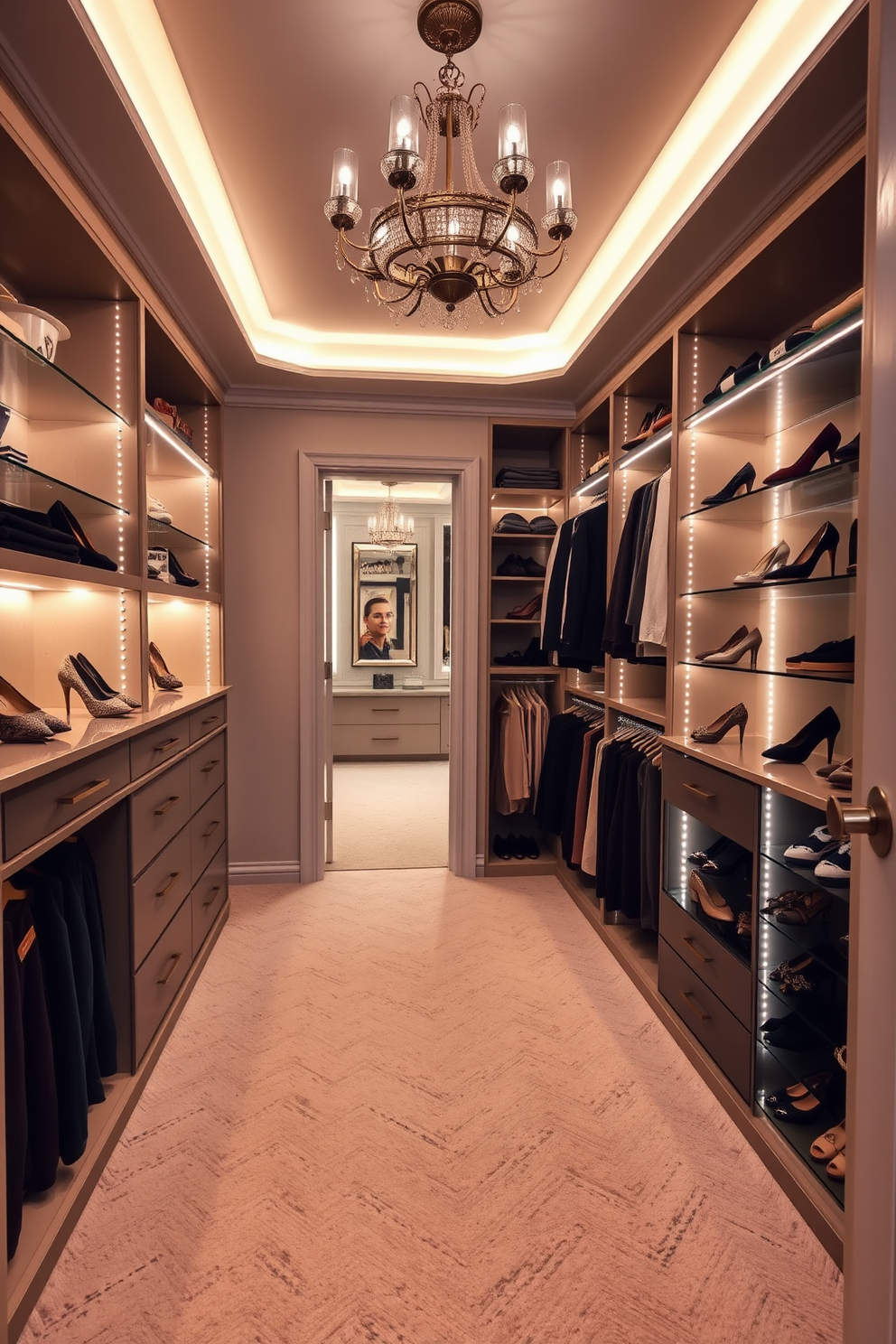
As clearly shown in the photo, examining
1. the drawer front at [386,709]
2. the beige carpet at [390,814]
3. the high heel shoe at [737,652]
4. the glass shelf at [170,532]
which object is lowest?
the beige carpet at [390,814]

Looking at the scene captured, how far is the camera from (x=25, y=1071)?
1.48m

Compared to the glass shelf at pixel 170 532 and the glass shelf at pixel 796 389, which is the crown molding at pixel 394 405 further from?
the glass shelf at pixel 796 389

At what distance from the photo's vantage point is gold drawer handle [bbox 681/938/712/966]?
2.15 m

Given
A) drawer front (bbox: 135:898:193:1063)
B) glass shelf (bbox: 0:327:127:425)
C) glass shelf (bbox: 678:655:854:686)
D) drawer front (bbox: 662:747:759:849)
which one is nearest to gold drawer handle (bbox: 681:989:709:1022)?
drawer front (bbox: 662:747:759:849)

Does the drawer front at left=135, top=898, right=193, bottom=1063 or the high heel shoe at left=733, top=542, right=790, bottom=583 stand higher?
the high heel shoe at left=733, top=542, right=790, bottom=583

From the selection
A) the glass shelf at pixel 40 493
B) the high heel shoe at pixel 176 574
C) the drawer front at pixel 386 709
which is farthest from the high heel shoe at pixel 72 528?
the drawer front at pixel 386 709

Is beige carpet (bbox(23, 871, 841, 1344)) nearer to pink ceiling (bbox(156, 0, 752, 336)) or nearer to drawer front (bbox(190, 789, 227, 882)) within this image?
drawer front (bbox(190, 789, 227, 882))

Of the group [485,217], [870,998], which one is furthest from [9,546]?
[870,998]

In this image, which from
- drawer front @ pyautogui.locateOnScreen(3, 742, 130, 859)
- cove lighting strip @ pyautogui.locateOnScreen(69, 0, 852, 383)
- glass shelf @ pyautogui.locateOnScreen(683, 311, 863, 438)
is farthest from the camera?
glass shelf @ pyautogui.locateOnScreen(683, 311, 863, 438)

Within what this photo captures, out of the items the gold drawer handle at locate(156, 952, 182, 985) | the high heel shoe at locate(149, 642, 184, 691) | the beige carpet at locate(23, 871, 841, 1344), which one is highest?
the high heel shoe at locate(149, 642, 184, 691)

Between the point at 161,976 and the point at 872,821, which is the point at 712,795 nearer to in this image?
the point at 872,821

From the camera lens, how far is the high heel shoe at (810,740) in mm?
1970

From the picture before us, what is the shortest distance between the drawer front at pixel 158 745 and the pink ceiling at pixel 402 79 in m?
1.70

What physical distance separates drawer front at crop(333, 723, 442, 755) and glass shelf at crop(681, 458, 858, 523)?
16.0ft
